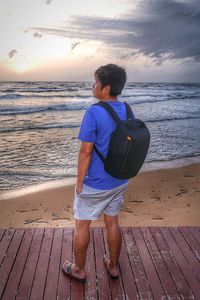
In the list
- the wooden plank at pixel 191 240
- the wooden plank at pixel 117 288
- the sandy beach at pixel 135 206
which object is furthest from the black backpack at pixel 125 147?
the sandy beach at pixel 135 206

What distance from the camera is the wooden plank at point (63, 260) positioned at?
3.22 m

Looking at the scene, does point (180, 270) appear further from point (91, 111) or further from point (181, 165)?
point (181, 165)

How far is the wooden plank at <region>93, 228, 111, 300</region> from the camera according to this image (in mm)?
3240

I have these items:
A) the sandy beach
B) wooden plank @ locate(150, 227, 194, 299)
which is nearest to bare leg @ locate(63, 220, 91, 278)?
wooden plank @ locate(150, 227, 194, 299)

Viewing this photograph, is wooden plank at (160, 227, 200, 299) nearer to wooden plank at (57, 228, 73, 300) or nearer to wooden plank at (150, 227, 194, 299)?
wooden plank at (150, 227, 194, 299)

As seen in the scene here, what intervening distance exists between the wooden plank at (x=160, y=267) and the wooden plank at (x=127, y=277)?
10.4 inches

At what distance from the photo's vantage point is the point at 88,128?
2.76 metres

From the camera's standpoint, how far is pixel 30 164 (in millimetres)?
9516

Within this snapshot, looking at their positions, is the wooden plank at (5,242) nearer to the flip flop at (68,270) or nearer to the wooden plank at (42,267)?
the wooden plank at (42,267)

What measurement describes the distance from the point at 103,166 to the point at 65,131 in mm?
12425

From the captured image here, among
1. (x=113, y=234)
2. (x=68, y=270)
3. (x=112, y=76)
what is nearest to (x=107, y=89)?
(x=112, y=76)

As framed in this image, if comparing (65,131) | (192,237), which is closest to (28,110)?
(65,131)

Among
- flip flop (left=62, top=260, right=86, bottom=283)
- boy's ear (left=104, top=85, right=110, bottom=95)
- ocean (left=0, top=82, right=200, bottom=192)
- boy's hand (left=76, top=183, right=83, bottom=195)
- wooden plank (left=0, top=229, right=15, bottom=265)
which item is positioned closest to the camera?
→ boy's ear (left=104, top=85, right=110, bottom=95)

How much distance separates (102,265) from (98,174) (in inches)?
46.4
